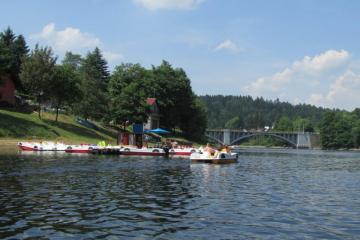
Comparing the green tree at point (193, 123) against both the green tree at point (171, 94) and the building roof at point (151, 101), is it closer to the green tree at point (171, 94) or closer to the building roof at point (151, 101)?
the green tree at point (171, 94)

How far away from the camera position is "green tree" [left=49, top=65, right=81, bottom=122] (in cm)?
9175

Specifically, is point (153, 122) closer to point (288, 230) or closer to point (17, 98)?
point (17, 98)

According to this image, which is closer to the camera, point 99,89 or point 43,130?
point 43,130

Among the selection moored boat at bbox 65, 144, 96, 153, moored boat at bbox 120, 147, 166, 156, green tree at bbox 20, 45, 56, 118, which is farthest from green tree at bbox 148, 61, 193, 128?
moored boat at bbox 65, 144, 96, 153

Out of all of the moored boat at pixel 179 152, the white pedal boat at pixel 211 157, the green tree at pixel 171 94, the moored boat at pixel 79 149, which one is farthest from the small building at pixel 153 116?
the white pedal boat at pixel 211 157

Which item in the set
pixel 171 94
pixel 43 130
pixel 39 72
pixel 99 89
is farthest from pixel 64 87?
pixel 171 94

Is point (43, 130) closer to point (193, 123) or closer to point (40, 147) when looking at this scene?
point (40, 147)

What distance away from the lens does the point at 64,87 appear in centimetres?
9256

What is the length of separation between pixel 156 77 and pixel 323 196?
107871 millimetres

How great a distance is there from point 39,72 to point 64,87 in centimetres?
599

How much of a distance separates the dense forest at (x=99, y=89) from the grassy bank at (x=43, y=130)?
11.3 feet

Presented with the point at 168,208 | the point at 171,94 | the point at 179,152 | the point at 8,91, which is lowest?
the point at 168,208

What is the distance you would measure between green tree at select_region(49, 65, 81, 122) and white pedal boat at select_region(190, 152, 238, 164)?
43264 millimetres

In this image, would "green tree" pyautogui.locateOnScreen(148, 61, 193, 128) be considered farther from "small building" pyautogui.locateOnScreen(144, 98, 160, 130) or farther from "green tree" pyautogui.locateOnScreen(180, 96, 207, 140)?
"small building" pyautogui.locateOnScreen(144, 98, 160, 130)
